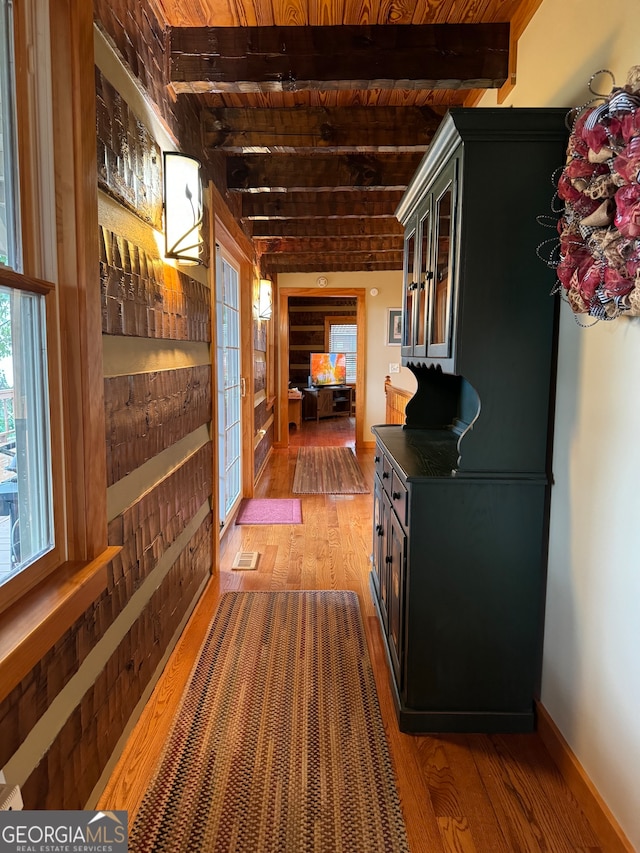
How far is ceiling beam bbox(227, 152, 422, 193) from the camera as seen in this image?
338cm

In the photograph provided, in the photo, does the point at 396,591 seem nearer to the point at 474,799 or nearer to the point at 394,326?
the point at 474,799

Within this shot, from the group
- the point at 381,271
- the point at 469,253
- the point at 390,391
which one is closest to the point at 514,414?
the point at 469,253

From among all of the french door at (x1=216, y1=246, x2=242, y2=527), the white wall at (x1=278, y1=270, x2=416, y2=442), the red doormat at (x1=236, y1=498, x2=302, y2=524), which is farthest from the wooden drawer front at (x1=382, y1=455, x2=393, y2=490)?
the white wall at (x1=278, y1=270, x2=416, y2=442)

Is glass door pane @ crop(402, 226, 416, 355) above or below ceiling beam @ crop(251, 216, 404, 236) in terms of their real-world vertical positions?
below

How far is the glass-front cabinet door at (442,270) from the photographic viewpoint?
1.77m

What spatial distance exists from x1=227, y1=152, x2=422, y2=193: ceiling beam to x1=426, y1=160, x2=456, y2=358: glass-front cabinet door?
157 cm

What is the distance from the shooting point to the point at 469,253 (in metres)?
1.68

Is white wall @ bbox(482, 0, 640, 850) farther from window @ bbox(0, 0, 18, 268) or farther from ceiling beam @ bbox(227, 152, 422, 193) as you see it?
ceiling beam @ bbox(227, 152, 422, 193)

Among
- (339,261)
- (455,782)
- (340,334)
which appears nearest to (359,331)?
(339,261)

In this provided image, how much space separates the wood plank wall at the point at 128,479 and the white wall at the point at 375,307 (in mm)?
4590

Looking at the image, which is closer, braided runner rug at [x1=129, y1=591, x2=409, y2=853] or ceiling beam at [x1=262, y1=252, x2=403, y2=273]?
braided runner rug at [x1=129, y1=591, x2=409, y2=853]

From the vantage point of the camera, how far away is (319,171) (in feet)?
11.3

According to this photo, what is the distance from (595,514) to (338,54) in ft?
6.32

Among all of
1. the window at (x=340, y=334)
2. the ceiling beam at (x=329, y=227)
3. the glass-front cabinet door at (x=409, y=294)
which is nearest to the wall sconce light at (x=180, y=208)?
the glass-front cabinet door at (x=409, y=294)
